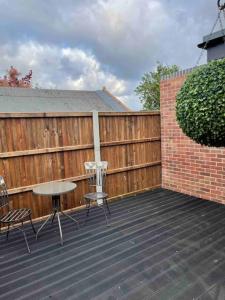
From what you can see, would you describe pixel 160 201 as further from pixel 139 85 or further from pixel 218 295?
pixel 139 85

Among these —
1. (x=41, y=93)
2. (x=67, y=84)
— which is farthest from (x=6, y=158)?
(x=67, y=84)

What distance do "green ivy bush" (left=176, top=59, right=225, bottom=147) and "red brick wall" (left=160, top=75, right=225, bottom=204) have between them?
249 centimetres

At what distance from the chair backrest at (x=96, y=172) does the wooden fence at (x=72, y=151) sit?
13cm

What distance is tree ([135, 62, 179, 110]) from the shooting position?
11297mm

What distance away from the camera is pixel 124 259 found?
2.37m

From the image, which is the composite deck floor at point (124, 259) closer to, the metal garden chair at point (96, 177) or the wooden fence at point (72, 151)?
the metal garden chair at point (96, 177)

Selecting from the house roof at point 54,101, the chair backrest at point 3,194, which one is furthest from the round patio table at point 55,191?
the house roof at point 54,101

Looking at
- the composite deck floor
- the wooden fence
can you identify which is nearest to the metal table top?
the wooden fence

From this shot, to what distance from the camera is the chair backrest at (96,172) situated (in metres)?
3.73

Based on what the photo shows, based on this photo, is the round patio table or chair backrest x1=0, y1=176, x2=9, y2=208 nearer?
the round patio table

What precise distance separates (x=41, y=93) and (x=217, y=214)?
697 cm

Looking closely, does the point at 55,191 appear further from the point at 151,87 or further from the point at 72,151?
the point at 151,87

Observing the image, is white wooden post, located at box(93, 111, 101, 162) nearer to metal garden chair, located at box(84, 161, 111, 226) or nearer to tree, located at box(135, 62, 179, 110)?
metal garden chair, located at box(84, 161, 111, 226)

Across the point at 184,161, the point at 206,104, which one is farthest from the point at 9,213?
the point at 184,161
